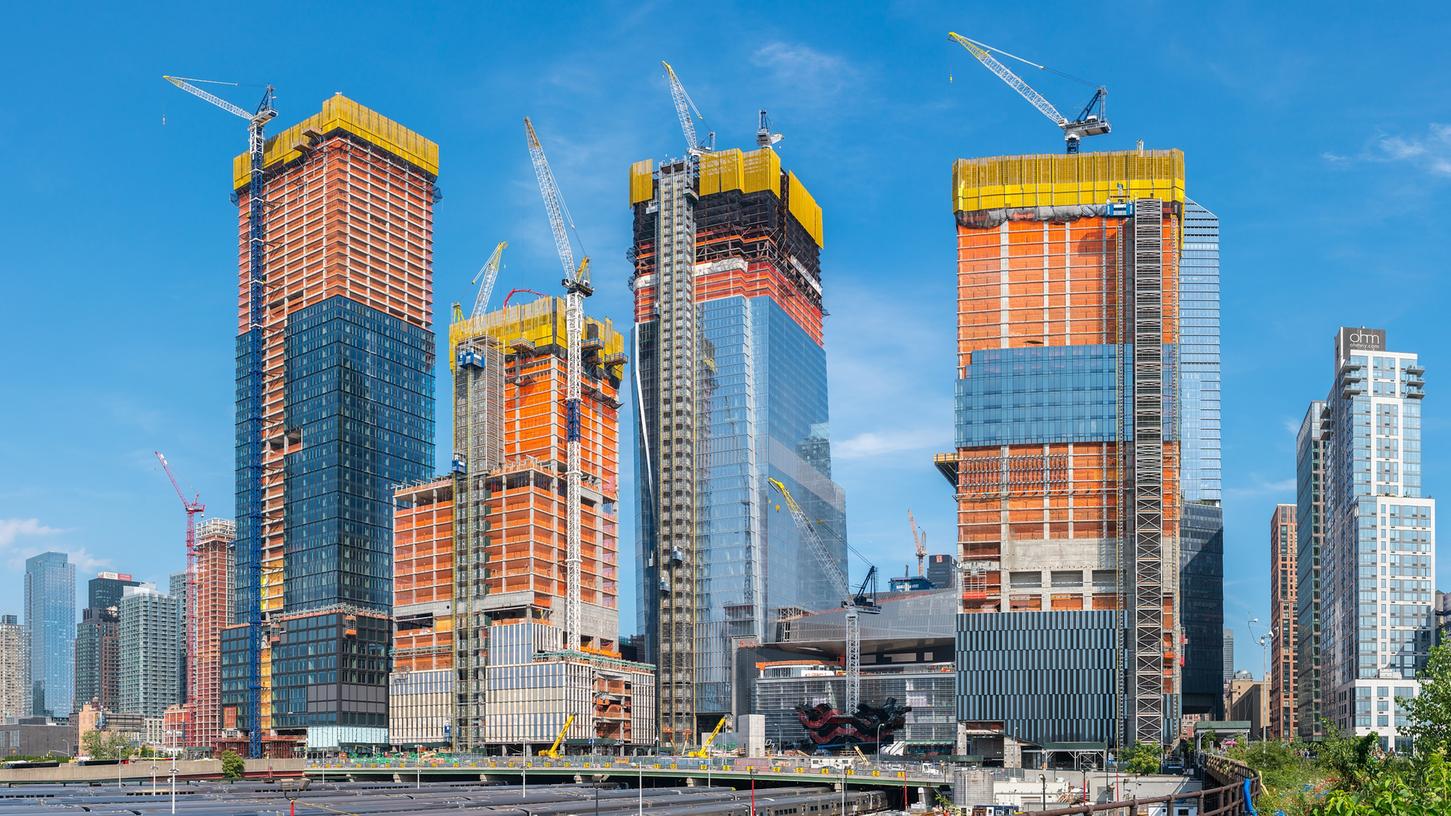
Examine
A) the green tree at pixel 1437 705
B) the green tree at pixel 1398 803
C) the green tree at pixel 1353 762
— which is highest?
the green tree at pixel 1398 803

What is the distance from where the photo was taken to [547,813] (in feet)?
566

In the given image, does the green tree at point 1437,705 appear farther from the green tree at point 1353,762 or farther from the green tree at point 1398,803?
the green tree at point 1398,803

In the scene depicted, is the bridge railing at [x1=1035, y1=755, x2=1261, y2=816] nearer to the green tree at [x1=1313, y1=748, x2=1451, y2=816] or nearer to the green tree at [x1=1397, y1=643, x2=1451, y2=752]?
the green tree at [x1=1313, y1=748, x2=1451, y2=816]

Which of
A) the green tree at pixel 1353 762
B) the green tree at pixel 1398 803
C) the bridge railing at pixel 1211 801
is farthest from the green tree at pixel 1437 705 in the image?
the green tree at pixel 1398 803

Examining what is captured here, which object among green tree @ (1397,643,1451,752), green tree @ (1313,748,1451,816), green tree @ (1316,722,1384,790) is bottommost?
green tree @ (1316,722,1384,790)

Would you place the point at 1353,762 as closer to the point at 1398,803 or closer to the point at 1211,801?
the point at 1211,801

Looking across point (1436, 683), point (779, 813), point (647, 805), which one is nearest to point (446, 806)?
point (647, 805)

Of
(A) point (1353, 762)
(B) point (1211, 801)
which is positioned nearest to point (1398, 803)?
(A) point (1353, 762)

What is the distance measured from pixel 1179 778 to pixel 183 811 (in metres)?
128

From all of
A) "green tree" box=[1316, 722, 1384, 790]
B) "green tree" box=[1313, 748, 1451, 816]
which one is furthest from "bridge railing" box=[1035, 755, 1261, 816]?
"green tree" box=[1316, 722, 1384, 790]

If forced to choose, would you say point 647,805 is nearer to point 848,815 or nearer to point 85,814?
point 848,815

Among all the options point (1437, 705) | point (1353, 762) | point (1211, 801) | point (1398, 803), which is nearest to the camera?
point (1398, 803)

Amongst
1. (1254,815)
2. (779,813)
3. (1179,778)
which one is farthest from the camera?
(1179,778)

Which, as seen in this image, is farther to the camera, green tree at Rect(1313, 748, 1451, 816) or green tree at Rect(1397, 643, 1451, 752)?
green tree at Rect(1397, 643, 1451, 752)
